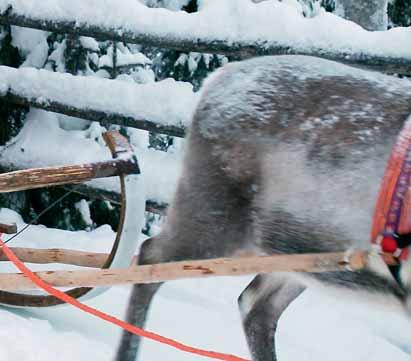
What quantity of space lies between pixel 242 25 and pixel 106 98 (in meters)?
0.89

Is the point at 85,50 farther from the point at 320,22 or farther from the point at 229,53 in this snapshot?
the point at 320,22

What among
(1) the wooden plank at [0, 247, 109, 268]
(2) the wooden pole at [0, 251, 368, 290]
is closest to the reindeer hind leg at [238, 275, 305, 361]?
(1) the wooden plank at [0, 247, 109, 268]

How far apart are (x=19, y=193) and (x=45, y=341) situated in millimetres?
2021

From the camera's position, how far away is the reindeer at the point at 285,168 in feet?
7.63

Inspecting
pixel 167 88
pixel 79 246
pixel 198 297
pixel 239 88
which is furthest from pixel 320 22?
pixel 79 246

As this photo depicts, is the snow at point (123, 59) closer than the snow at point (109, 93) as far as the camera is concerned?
No

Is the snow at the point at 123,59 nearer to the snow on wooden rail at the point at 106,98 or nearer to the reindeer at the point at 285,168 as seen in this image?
the snow on wooden rail at the point at 106,98

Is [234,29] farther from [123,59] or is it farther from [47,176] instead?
[123,59]

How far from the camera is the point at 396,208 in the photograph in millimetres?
2109

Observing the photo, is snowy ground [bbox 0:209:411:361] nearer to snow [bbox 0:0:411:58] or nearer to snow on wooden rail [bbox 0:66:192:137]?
snow on wooden rail [bbox 0:66:192:137]

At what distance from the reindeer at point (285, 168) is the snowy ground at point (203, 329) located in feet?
1.09

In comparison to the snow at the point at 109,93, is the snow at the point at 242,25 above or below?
above

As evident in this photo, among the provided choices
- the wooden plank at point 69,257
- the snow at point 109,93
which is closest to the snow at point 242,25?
the snow at point 109,93

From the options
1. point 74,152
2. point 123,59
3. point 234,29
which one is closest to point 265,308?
point 234,29
